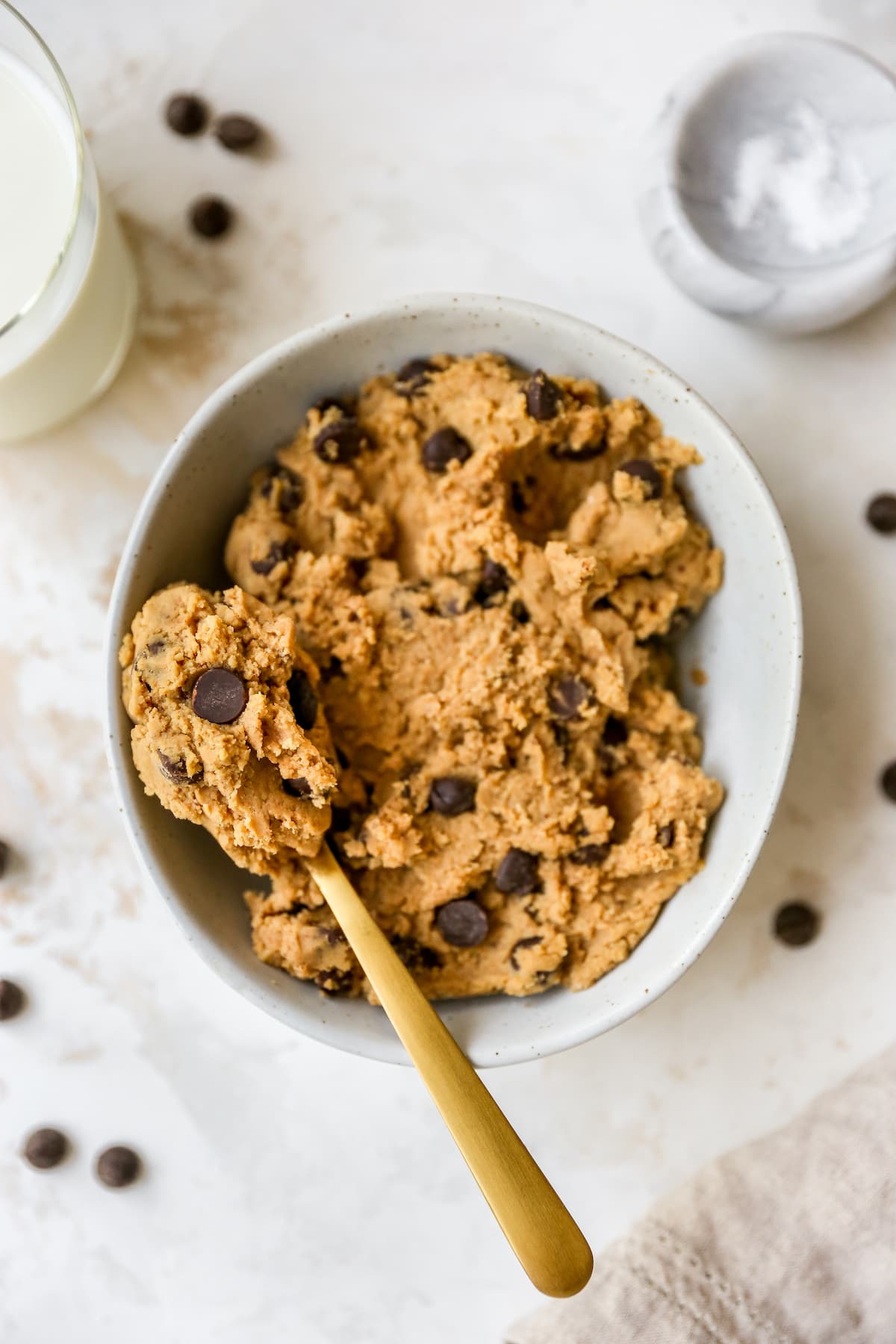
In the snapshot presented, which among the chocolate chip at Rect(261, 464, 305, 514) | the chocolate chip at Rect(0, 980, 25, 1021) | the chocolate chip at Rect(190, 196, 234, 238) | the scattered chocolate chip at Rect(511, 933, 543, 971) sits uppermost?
the chocolate chip at Rect(190, 196, 234, 238)

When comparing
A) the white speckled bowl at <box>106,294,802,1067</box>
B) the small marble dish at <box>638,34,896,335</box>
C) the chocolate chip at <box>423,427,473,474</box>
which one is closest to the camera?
the white speckled bowl at <box>106,294,802,1067</box>

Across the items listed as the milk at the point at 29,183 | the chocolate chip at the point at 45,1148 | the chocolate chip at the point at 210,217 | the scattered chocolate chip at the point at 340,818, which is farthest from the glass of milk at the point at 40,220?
the chocolate chip at the point at 45,1148

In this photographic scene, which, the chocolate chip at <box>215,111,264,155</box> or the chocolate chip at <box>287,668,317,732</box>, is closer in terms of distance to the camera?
the chocolate chip at <box>287,668,317,732</box>

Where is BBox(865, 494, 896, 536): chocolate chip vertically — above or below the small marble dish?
below

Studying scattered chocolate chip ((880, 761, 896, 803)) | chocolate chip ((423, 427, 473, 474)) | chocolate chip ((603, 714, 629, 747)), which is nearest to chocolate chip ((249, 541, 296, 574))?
chocolate chip ((423, 427, 473, 474))

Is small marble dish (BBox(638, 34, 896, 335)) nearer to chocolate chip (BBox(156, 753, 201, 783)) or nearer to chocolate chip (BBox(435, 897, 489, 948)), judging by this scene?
chocolate chip (BBox(435, 897, 489, 948))

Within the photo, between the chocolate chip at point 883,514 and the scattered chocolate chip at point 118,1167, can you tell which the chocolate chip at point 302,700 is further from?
the chocolate chip at point 883,514

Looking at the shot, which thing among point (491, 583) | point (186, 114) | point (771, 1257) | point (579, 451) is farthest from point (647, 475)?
point (771, 1257)

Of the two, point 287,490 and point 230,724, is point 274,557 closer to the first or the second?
point 287,490
